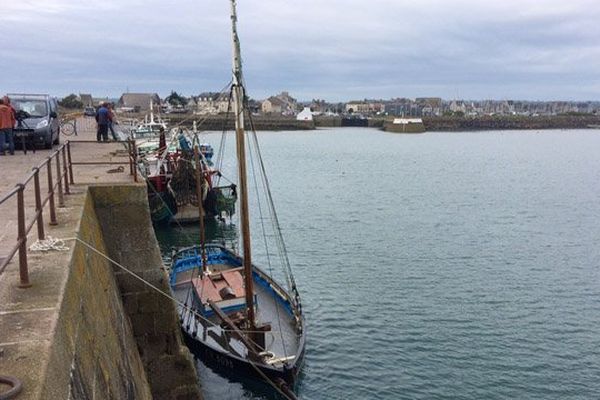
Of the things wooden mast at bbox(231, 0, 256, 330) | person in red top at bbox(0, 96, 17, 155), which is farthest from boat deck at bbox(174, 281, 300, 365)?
person in red top at bbox(0, 96, 17, 155)

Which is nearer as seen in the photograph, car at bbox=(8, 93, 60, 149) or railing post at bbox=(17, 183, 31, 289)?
railing post at bbox=(17, 183, 31, 289)

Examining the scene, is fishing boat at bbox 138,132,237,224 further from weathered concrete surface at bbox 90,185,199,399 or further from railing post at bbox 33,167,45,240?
railing post at bbox 33,167,45,240

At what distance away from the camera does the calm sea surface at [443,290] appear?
16.5m

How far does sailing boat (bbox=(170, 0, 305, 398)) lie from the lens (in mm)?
14750

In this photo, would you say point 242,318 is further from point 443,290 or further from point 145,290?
point 443,290

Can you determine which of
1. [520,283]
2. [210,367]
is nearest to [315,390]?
[210,367]

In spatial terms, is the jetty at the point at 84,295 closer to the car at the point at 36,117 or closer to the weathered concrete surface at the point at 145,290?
the weathered concrete surface at the point at 145,290

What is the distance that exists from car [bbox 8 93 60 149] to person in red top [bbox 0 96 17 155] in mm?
1075

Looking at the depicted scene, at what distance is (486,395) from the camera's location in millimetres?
15695

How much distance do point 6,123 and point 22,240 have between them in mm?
13872

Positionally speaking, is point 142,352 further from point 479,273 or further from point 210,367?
point 479,273

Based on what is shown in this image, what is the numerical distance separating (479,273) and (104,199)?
20418mm

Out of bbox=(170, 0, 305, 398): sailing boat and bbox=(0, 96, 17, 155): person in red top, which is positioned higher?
bbox=(0, 96, 17, 155): person in red top

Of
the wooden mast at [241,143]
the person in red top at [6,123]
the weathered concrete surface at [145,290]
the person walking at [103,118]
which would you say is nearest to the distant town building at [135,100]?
the person walking at [103,118]
